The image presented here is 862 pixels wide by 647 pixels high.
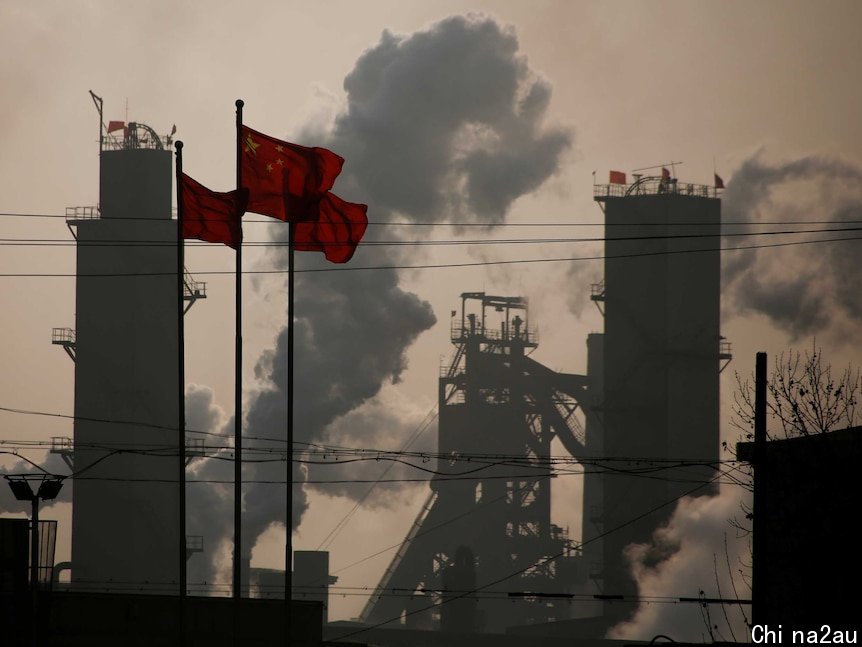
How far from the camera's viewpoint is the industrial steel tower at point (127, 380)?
64.6 m

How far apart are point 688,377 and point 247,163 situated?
2109 inches

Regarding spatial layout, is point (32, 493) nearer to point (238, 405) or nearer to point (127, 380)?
point (238, 405)

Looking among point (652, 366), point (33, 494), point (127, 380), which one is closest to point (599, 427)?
point (652, 366)

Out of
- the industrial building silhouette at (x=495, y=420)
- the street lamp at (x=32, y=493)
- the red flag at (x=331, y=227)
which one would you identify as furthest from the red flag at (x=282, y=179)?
the industrial building silhouette at (x=495, y=420)

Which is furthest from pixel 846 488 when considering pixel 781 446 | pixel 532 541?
pixel 532 541

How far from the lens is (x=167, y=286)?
219ft

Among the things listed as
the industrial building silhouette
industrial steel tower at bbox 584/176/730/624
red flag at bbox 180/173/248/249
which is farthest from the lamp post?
industrial steel tower at bbox 584/176/730/624

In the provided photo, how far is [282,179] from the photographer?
2027cm

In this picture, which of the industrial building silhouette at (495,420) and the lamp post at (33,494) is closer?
the lamp post at (33,494)

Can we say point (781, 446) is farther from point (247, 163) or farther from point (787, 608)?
point (247, 163)

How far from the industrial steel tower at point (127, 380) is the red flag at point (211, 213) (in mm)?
45152

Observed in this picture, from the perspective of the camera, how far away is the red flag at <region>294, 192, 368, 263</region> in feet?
66.7

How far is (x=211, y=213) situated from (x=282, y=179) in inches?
45.8

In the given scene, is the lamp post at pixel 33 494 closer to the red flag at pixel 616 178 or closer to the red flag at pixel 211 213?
the red flag at pixel 211 213
